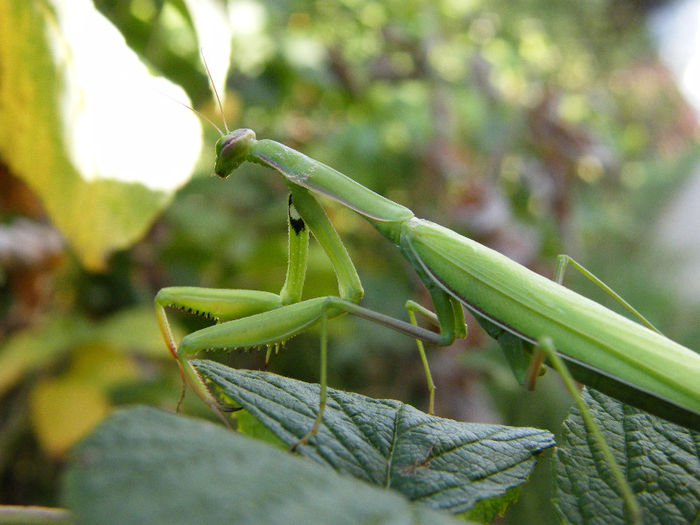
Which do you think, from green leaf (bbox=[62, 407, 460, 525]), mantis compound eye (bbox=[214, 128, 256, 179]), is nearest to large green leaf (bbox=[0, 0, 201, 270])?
mantis compound eye (bbox=[214, 128, 256, 179])

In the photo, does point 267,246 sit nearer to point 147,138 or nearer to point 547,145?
point 147,138

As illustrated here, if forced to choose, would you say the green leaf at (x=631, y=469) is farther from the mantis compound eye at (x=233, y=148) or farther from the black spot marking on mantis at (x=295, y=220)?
the mantis compound eye at (x=233, y=148)

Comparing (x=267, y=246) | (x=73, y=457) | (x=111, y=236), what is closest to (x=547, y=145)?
(x=267, y=246)

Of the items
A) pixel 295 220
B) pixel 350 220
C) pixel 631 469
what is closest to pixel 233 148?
pixel 295 220

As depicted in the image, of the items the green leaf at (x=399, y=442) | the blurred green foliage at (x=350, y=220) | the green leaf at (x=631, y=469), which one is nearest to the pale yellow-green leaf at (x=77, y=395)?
the blurred green foliage at (x=350, y=220)

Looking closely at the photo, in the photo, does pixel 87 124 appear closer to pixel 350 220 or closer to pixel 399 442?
pixel 399 442
